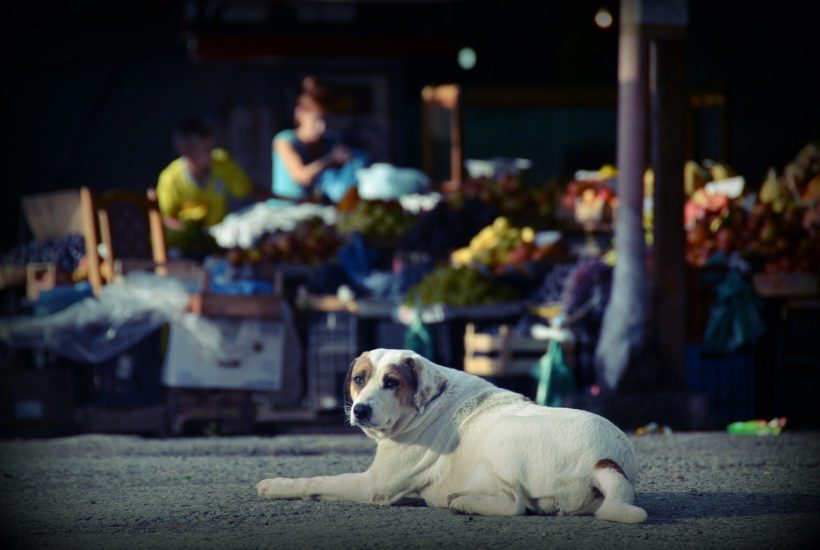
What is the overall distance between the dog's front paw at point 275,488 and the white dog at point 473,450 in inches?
7.6

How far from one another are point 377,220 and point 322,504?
Result: 5729 mm

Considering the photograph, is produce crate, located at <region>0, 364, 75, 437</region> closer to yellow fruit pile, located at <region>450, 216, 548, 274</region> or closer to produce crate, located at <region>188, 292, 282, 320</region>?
produce crate, located at <region>188, 292, 282, 320</region>

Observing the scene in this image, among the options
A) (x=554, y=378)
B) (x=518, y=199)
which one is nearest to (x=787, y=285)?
(x=554, y=378)

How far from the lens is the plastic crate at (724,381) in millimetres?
10977

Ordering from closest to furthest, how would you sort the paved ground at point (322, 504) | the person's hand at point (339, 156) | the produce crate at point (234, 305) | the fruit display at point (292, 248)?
the paved ground at point (322, 504) < the produce crate at point (234, 305) < the fruit display at point (292, 248) < the person's hand at point (339, 156)

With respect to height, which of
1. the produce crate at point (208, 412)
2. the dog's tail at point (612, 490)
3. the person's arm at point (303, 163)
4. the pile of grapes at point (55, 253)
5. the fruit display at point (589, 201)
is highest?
the person's arm at point (303, 163)

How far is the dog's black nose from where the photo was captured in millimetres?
5965

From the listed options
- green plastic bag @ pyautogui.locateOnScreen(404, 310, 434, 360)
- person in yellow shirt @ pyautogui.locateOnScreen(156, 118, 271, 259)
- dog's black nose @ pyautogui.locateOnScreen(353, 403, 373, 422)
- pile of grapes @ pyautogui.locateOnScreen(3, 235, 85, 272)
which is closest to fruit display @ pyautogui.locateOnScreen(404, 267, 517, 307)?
green plastic bag @ pyautogui.locateOnScreen(404, 310, 434, 360)

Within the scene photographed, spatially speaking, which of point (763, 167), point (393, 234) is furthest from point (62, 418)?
point (763, 167)

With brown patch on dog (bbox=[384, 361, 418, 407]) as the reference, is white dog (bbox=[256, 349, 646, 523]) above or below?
Result: below

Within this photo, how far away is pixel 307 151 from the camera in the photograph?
45.9ft

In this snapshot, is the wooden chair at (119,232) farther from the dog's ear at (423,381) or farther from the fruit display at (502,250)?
the dog's ear at (423,381)

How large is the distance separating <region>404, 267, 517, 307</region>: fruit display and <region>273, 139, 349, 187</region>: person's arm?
2.94m

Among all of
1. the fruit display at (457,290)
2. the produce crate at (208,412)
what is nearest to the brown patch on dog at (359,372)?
the fruit display at (457,290)
